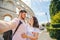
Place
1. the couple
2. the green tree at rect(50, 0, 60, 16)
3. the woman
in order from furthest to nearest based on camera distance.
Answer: the green tree at rect(50, 0, 60, 16) → the woman → the couple

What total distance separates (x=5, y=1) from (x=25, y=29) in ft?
76.2

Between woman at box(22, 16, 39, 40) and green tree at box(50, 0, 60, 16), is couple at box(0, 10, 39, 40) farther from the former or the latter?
green tree at box(50, 0, 60, 16)

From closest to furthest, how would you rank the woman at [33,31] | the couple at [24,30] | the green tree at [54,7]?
the couple at [24,30] < the woman at [33,31] < the green tree at [54,7]

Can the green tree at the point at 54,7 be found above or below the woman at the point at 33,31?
below

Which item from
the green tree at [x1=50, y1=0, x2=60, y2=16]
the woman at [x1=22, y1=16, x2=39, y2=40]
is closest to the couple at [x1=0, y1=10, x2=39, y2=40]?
the woman at [x1=22, y1=16, x2=39, y2=40]

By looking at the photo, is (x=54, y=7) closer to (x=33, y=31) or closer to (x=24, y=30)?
(x=33, y=31)

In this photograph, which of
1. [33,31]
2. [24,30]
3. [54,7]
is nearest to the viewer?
[24,30]

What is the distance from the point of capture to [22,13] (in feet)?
8.64

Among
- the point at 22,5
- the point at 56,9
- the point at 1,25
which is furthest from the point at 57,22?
the point at 1,25

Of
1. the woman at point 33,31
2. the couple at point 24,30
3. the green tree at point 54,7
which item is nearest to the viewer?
the couple at point 24,30

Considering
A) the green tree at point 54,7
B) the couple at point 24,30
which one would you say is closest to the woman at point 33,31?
the couple at point 24,30

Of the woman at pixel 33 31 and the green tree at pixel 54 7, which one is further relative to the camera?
the green tree at pixel 54 7

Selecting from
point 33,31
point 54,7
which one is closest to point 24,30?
point 33,31

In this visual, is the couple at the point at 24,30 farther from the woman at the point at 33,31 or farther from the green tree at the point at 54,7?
the green tree at the point at 54,7
